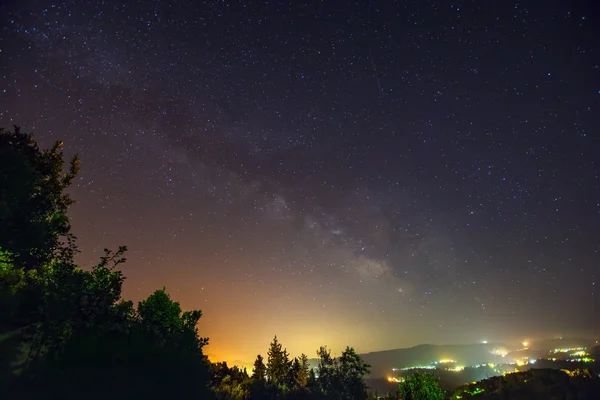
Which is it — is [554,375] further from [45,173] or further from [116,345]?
[45,173]

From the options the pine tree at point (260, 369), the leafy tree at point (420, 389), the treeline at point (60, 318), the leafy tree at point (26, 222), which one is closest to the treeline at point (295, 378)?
the pine tree at point (260, 369)

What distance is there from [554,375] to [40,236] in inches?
3710

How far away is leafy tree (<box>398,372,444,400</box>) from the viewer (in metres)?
37.9

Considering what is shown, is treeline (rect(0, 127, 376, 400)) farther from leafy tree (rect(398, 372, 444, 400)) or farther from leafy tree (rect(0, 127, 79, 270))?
leafy tree (rect(398, 372, 444, 400))

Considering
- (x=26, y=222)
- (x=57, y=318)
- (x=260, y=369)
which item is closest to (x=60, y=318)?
(x=57, y=318)

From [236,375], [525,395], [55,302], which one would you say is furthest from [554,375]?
[55,302]

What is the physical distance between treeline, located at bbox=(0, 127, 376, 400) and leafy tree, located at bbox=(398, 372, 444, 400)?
91.7 ft

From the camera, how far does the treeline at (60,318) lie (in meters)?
12.2

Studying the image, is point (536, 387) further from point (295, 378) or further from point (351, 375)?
point (295, 378)

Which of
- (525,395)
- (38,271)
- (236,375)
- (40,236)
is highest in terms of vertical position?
(40,236)

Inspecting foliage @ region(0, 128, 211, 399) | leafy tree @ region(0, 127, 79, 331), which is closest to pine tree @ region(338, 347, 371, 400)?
foliage @ region(0, 128, 211, 399)

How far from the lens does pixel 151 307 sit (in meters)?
24.0

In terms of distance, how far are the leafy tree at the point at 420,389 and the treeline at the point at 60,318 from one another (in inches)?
1100

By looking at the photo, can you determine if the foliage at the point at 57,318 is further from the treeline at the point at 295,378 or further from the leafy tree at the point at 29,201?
the treeline at the point at 295,378
